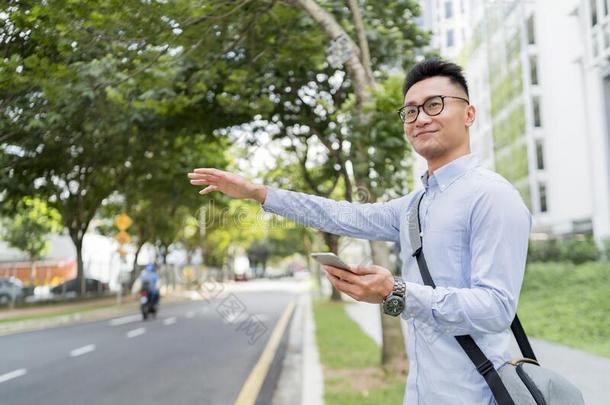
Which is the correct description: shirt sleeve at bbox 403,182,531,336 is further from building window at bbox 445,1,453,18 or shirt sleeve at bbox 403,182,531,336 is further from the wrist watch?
building window at bbox 445,1,453,18

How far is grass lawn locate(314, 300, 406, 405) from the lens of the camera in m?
6.05

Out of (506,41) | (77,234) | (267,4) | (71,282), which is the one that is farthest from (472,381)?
(506,41)

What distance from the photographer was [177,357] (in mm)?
10023

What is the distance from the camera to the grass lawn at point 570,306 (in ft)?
34.9

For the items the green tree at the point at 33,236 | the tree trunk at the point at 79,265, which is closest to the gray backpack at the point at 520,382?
the green tree at the point at 33,236

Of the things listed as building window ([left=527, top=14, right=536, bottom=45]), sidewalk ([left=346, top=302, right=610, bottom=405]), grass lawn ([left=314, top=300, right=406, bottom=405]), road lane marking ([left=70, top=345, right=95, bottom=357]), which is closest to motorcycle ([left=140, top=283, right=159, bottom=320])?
road lane marking ([left=70, top=345, right=95, bottom=357])

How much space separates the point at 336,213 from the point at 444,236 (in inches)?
21.4

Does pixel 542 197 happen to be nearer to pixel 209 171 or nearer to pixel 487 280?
pixel 209 171

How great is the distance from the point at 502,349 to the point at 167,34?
3.45 meters

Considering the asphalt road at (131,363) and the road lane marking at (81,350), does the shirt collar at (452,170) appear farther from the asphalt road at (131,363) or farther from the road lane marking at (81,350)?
the road lane marking at (81,350)

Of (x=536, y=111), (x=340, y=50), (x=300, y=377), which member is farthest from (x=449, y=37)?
(x=536, y=111)

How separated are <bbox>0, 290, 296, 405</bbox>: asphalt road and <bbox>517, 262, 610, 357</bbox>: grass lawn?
18.7 ft

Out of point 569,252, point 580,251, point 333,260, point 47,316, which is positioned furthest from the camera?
point 569,252

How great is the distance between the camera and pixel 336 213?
2229 mm
